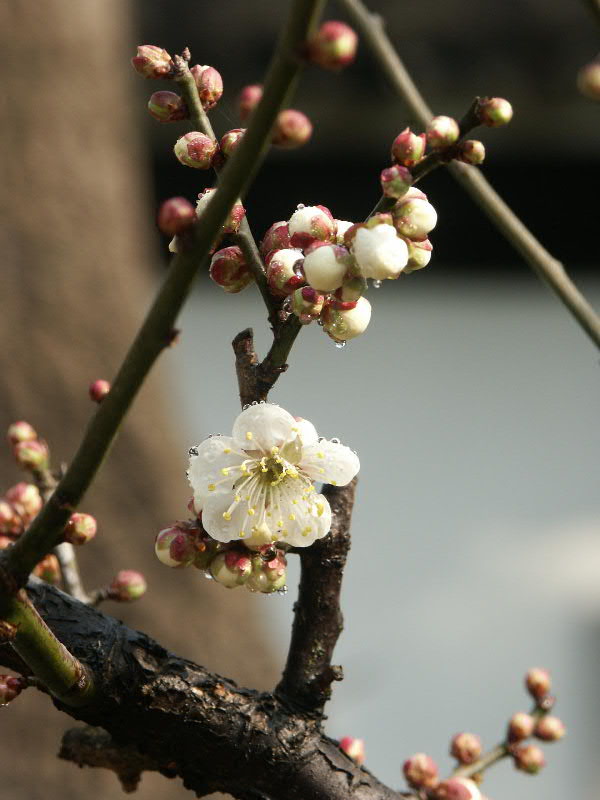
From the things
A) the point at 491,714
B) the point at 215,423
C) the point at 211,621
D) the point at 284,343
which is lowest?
the point at 284,343

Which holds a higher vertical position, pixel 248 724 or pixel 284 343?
pixel 284 343

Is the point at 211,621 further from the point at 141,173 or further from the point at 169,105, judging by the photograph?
the point at 169,105

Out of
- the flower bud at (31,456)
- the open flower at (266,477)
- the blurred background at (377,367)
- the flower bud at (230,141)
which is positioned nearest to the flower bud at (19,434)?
the flower bud at (31,456)

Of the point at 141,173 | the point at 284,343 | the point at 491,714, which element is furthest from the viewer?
the point at 491,714

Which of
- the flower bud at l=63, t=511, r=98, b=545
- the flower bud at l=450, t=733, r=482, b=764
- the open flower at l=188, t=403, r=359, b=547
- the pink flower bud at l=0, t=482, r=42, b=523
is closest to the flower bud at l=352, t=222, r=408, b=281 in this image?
the open flower at l=188, t=403, r=359, b=547

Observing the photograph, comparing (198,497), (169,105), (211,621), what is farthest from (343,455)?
(211,621)

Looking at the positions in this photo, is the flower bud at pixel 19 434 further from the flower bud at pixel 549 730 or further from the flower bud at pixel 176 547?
the flower bud at pixel 549 730
